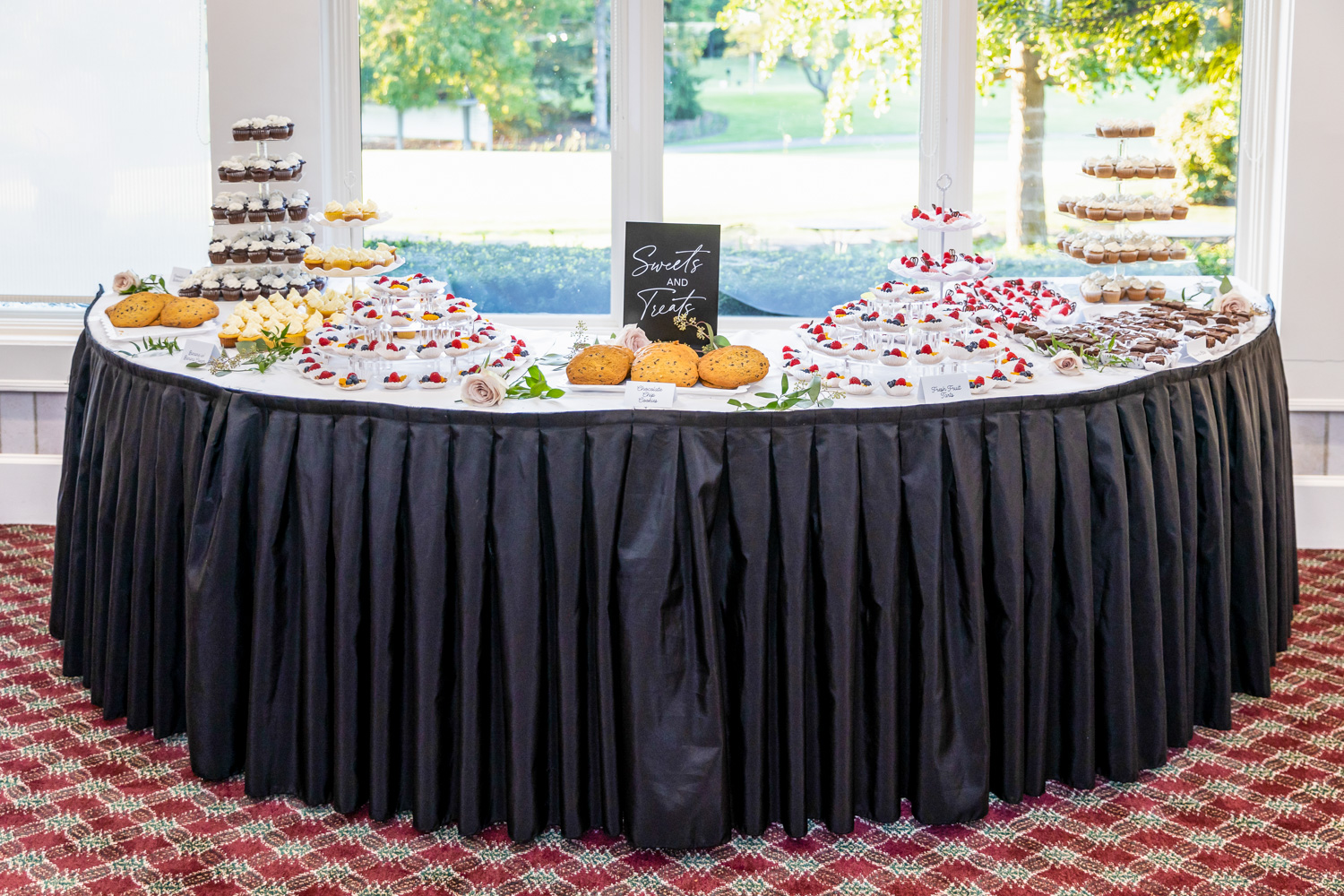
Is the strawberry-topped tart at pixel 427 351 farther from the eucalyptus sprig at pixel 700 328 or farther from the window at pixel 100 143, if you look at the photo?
the window at pixel 100 143

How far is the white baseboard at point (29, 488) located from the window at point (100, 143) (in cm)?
62

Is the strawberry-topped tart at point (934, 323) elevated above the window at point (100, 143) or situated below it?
below

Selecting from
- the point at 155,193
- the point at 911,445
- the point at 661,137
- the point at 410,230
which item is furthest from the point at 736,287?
the point at 911,445

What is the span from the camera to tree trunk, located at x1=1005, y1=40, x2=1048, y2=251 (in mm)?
4480

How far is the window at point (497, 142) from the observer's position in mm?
4473

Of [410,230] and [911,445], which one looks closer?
[911,445]

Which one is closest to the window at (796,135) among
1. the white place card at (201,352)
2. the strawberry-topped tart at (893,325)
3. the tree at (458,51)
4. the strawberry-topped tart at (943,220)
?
the tree at (458,51)

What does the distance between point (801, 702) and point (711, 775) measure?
0.21 m

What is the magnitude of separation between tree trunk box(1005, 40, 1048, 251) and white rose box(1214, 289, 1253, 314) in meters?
1.13

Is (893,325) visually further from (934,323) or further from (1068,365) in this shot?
(1068,365)

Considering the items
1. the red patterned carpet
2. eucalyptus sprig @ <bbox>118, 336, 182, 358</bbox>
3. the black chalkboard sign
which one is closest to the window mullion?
the black chalkboard sign

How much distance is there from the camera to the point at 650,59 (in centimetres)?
443

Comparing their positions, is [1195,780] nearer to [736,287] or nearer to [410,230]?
[736,287]

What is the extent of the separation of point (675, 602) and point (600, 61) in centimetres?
275
